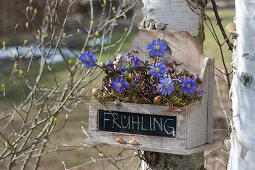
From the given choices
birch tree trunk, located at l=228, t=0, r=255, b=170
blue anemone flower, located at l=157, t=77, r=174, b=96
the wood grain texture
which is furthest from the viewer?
the wood grain texture

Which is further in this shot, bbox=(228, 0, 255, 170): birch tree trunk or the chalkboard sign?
the chalkboard sign

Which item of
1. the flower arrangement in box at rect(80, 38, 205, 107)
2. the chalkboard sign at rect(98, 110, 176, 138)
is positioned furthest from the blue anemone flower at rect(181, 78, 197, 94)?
the chalkboard sign at rect(98, 110, 176, 138)

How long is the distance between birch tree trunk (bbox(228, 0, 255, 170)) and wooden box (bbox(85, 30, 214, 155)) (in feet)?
0.55

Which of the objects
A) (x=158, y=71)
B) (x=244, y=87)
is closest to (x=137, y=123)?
(x=158, y=71)

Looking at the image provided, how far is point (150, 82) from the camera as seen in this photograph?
1.50 m

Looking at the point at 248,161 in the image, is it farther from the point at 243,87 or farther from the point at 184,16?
the point at 184,16

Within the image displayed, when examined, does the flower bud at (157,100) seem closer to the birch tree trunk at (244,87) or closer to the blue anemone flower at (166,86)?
the blue anemone flower at (166,86)

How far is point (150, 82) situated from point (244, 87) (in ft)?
1.16

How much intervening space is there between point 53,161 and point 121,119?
2.65 meters

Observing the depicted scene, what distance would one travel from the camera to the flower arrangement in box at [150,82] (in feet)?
4.66

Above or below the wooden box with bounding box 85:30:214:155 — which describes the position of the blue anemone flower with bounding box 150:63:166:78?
above

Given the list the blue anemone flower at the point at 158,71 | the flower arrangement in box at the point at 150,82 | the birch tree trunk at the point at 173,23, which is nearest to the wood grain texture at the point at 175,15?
the birch tree trunk at the point at 173,23

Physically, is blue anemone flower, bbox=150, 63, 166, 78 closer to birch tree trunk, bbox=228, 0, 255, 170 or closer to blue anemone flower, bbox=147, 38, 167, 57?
blue anemone flower, bbox=147, 38, 167, 57

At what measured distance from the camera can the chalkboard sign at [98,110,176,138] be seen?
1.47m
